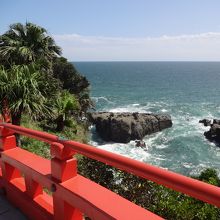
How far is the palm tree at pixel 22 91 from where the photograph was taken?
12.3 m

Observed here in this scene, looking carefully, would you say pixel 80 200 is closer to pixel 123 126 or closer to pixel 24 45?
pixel 24 45

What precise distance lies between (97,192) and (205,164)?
34901mm

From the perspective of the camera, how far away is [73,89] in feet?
113

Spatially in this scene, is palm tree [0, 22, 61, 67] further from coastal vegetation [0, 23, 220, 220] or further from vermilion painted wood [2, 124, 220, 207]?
vermilion painted wood [2, 124, 220, 207]

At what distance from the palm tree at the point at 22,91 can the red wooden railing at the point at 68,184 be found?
8150 millimetres

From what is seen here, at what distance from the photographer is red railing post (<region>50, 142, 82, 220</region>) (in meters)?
3.04

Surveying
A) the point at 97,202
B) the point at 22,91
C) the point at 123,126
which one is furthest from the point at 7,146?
the point at 123,126

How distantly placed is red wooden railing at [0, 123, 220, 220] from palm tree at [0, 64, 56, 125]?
815cm

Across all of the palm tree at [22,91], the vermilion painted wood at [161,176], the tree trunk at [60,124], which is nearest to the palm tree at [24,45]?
the tree trunk at [60,124]

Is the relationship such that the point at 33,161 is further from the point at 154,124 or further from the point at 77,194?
the point at 154,124

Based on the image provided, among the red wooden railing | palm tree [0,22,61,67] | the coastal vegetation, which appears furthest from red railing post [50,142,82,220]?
palm tree [0,22,61,67]

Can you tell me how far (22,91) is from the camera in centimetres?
1245

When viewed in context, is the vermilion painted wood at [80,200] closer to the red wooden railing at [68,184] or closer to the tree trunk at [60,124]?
the red wooden railing at [68,184]

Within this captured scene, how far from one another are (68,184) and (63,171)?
0.44 ft
